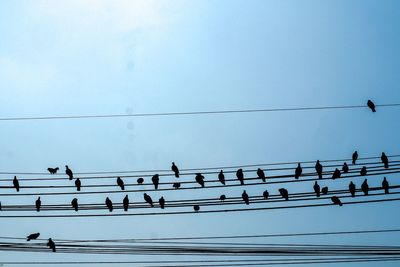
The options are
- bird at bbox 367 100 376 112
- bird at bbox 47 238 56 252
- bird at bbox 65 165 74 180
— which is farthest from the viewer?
bird at bbox 367 100 376 112

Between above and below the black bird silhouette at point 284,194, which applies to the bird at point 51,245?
below

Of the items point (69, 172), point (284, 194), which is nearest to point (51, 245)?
point (69, 172)

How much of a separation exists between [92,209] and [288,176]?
452cm

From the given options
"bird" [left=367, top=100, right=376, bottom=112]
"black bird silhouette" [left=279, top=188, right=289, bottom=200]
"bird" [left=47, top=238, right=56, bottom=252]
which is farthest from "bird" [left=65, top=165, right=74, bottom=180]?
"bird" [left=367, top=100, right=376, bottom=112]

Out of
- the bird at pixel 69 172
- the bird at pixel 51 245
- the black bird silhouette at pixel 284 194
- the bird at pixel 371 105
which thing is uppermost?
the bird at pixel 371 105

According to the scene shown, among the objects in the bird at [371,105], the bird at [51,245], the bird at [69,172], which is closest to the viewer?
the bird at [51,245]

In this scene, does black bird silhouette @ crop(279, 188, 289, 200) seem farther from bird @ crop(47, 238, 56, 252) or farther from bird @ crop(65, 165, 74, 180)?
bird @ crop(65, 165, 74, 180)

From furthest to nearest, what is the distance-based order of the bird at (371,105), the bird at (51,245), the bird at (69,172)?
1. the bird at (371,105)
2. the bird at (69,172)
3. the bird at (51,245)

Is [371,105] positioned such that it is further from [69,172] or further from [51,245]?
[51,245]

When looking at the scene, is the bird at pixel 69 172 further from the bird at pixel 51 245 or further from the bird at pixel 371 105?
the bird at pixel 371 105

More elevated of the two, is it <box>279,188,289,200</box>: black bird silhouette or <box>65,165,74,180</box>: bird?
<box>65,165,74,180</box>: bird

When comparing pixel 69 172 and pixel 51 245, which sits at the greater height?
pixel 69 172

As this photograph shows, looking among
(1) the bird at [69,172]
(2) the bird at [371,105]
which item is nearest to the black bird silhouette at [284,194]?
Result: (1) the bird at [69,172]

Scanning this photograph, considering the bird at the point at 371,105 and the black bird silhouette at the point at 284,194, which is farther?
the bird at the point at 371,105
